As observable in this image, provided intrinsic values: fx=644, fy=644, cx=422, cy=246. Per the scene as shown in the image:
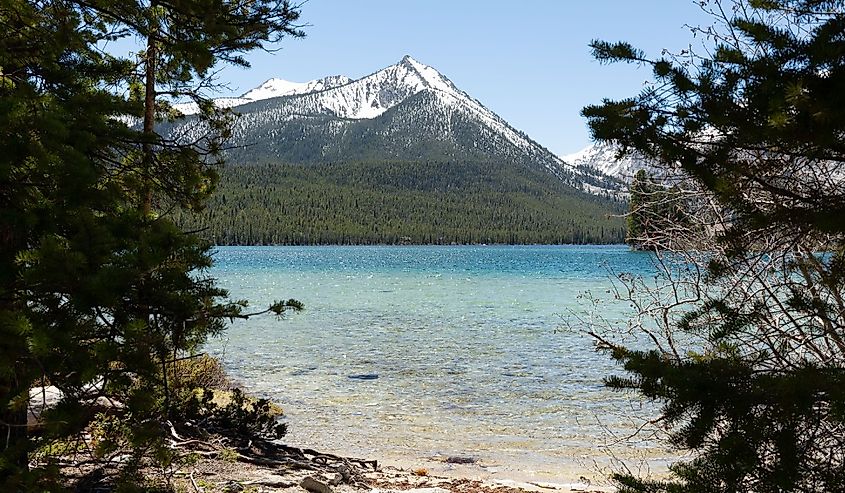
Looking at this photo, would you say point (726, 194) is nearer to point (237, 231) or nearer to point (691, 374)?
point (691, 374)

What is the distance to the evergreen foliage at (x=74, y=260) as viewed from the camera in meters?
3.12

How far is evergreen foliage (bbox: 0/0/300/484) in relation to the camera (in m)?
3.12

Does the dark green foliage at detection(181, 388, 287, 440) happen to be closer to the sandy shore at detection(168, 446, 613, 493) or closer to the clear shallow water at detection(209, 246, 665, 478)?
the sandy shore at detection(168, 446, 613, 493)

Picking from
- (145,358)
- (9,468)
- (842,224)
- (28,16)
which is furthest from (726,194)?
(28,16)

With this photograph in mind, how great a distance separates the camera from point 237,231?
7648 inches

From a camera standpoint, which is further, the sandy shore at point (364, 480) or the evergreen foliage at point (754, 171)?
the sandy shore at point (364, 480)

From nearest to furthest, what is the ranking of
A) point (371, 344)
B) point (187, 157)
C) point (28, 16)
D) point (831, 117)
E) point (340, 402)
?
point (831, 117) → point (28, 16) → point (187, 157) → point (340, 402) → point (371, 344)

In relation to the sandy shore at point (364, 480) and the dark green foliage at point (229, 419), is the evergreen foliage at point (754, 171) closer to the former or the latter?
the sandy shore at point (364, 480)

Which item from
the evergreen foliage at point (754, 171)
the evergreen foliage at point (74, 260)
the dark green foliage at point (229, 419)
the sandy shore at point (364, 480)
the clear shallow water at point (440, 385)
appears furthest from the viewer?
the clear shallow water at point (440, 385)

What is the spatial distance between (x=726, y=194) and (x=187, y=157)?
4.67 meters

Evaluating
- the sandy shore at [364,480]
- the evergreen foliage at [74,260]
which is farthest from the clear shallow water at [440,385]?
the evergreen foliage at [74,260]

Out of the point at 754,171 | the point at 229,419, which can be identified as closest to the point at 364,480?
the point at 229,419

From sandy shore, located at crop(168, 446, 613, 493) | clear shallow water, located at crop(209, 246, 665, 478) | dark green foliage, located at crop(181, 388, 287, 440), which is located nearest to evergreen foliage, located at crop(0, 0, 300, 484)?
sandy shore, located at crop(168, 446, 613, 493)

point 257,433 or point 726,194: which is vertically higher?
point 726,194
